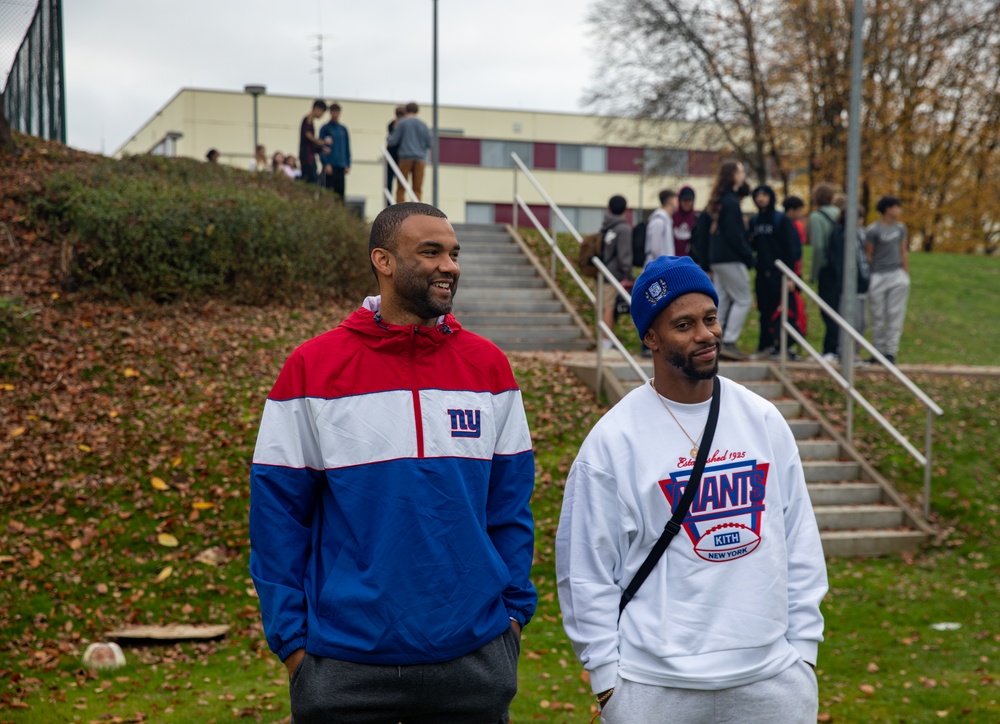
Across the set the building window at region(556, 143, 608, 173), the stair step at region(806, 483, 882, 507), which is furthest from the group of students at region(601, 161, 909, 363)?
the building window at region(556, 143, 608, 173)

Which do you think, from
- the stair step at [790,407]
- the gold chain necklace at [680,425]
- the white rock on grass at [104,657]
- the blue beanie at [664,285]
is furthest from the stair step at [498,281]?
the gold chain necklace at [680,425]

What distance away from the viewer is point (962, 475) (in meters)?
10.3

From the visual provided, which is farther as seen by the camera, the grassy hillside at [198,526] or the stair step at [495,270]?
the stair step at [495,270]

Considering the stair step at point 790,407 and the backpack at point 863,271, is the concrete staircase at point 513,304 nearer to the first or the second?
the stair step at point 790,407

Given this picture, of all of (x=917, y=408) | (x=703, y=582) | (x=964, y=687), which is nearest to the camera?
(x=703, y=582)

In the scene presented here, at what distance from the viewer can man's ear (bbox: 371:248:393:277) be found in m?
3.12

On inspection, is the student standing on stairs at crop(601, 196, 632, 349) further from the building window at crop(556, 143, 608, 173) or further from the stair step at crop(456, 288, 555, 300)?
the building window at crop(556, 143, 608, 173)

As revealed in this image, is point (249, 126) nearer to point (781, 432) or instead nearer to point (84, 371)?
point (84, 371)

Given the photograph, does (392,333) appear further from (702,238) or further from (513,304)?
(513,304)

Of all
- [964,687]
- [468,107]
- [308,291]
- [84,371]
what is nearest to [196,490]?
[84,371]

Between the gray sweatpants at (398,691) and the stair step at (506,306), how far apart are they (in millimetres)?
11041

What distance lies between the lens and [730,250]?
11.9 m

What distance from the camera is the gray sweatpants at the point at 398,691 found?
9.29ft

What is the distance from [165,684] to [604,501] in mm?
4316
